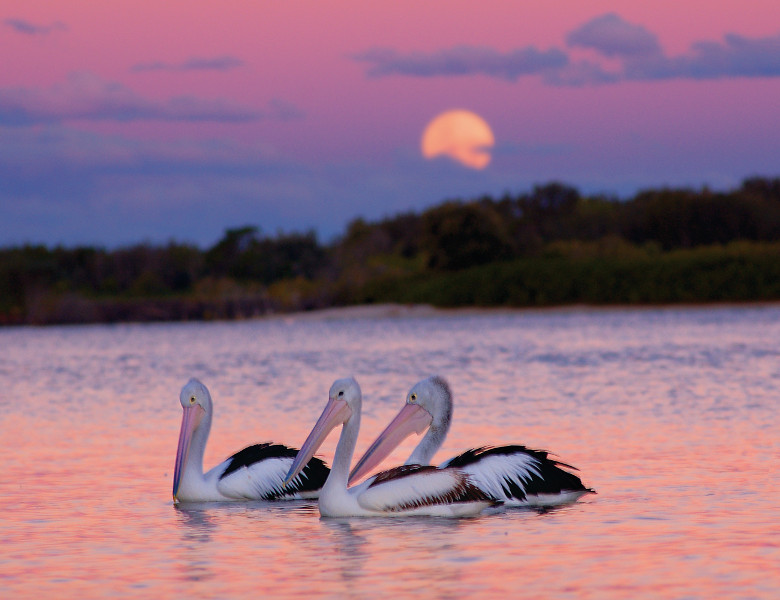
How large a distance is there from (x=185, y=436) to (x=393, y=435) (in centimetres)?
130

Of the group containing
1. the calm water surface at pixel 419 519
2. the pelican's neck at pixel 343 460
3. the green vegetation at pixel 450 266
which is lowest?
the calm water surface at pixel 419 519

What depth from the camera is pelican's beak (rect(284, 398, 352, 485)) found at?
7.52m

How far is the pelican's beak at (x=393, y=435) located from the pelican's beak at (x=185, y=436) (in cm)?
103

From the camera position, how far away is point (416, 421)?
7781 mm

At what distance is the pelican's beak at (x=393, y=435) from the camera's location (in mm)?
7688

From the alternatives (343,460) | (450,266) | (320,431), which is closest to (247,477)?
(320,431)

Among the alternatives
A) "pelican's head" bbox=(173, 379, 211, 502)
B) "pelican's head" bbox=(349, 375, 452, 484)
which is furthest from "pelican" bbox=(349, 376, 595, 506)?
"pelican's head" bbox=(173, 379, 211, 502)

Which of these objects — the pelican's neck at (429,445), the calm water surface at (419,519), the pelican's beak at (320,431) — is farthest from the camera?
the pelican's neck at (429,445)

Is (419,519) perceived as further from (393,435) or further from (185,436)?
(185,436)

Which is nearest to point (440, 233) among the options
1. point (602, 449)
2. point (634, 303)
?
point (634, 303)

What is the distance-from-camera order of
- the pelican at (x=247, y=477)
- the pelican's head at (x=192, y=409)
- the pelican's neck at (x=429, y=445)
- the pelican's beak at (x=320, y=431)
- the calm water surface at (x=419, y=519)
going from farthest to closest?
1. the pelican's head at (x=192, y=409)
2. the pelican at (x=247, y=477)
3. the pelican's neck at (x=429, y=445)
4. the pelican's beak at (x=320, y=431)
5. the calm water surface at (x=419, y=519)

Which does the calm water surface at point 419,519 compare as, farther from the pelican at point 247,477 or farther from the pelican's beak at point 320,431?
the pelican's beak at point 320,431

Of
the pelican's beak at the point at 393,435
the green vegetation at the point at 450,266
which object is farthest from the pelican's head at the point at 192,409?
the green vegetation at the point at 450,266

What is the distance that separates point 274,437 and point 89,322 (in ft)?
118
